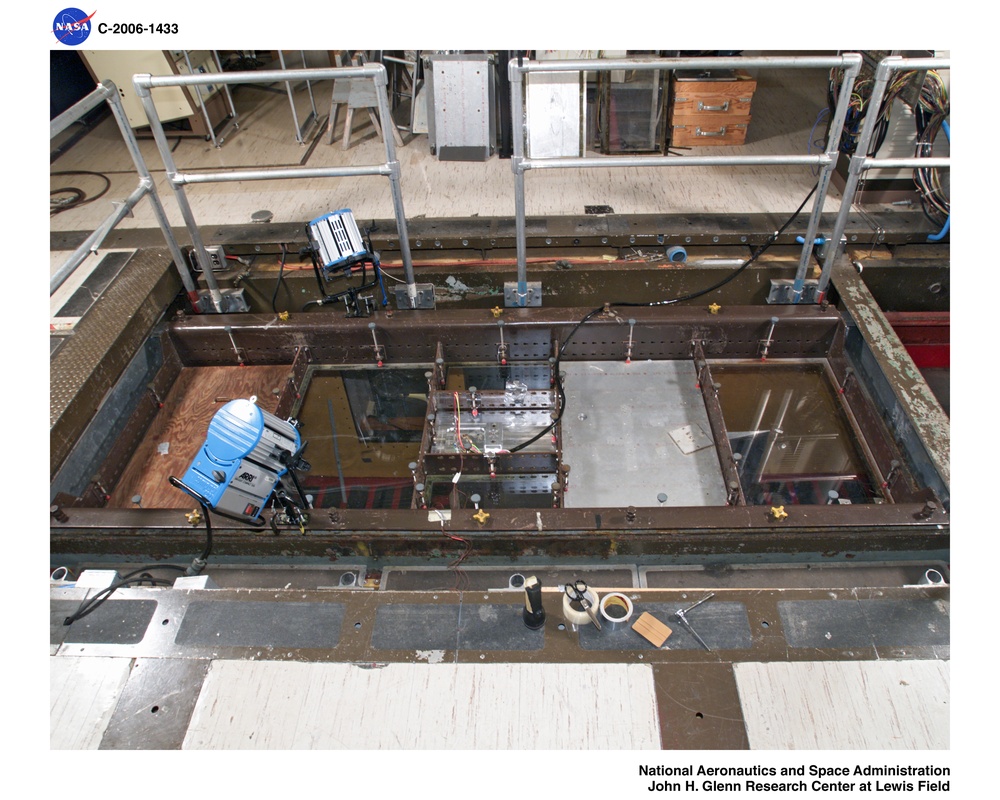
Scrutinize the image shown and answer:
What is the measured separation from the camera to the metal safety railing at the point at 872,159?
219 centimetres

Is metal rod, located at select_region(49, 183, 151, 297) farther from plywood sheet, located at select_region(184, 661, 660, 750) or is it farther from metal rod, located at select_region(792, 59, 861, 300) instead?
metal rod, located at select_region(792, 59, 861, 300)

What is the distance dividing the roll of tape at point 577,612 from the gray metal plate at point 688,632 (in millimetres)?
22

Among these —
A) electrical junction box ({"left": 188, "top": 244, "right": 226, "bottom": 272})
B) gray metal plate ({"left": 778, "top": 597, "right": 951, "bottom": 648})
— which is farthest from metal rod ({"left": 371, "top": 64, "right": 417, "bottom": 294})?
gray metal plate ({"left": 778, "top": 597, "right": 951, "bottom": 648})

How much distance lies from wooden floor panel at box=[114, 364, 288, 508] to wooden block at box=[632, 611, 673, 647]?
5.92 feet

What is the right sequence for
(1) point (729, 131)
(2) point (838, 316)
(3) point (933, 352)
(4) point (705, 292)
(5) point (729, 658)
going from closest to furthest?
1. (5) point (729, 658)
2. (2) point (838, 316)
3. (4) point (705, 292)
4. (3) point (933, 352)
5. (1) point (729, 131)

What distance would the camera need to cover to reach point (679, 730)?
5.03ft

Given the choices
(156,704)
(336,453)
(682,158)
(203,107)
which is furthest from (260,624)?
(203,107)

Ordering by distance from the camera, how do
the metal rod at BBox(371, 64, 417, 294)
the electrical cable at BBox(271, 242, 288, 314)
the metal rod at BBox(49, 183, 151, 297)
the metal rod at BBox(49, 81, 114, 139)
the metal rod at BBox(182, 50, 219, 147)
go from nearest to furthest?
the metal rod at BBox(49, 81, 114, 139) → the metal rod at BBox(49, 183, 151, 297) → the metal rod at BBox(371, 64, 417, 294) → the electrical cable at BBox(271, 242, 288, 314) → the metal rod at BBox(182, 50, 219, 147)

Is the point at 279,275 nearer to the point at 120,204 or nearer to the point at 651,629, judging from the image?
the point at 120,204
